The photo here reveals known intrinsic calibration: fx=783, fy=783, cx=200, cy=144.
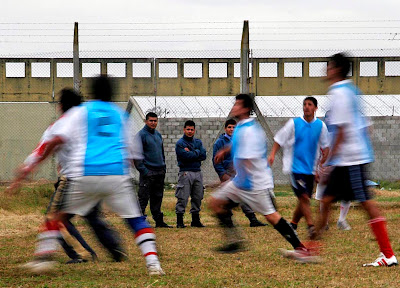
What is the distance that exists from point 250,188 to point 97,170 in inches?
66.1

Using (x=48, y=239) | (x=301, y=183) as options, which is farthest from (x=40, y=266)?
(x=301, y=183)

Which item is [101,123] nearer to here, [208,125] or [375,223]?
[375,223]

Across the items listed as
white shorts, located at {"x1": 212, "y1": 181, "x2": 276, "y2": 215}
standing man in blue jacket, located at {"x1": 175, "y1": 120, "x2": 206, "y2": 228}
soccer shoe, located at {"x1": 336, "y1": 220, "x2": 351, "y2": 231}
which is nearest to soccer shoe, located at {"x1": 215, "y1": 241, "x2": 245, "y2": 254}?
white shorts, located at {"x1": 212, "y1": 181, "x2": 276, "y2": 215}

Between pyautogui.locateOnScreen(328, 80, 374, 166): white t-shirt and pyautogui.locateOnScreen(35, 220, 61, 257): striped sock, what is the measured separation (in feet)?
7.92

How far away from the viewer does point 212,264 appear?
24.1 feet

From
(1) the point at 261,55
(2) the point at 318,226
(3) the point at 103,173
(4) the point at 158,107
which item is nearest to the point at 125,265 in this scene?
(3) the point at 103,173

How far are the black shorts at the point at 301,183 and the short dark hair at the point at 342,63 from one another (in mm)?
2255

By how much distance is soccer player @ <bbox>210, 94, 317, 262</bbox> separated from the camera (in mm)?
7270

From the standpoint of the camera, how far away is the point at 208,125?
76.5 ft

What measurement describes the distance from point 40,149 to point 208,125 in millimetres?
16977

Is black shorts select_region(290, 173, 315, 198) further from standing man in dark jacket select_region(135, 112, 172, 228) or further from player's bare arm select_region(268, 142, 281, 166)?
standing man in dark jacket select_region(135, 112, 172, 228)

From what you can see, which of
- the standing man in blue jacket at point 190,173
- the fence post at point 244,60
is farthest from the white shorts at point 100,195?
the fence post at point 244,60

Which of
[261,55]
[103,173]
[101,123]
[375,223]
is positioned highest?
[261,55]

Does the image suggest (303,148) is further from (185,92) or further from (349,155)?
(185,92)
